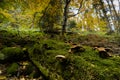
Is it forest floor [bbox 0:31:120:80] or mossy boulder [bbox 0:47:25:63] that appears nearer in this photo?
forest floor [bbox 0:31:120:80]

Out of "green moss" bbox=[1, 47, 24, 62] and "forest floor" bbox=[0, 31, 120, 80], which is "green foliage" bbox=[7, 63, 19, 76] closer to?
"forest floor" bbox=[0, 31, 120, 80]

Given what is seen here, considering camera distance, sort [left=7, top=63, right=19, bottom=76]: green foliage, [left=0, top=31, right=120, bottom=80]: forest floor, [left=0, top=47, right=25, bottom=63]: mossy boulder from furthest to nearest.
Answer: [left=0, top=47, right=25, bottom=63]: mossy boulder, [left=7, top=63, right=19, bottom=76]: green foliage, [left=0, top=31, right=120, bottom=80]: forest floor

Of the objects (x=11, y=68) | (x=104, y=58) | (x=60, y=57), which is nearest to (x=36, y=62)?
(x=11, y=68)

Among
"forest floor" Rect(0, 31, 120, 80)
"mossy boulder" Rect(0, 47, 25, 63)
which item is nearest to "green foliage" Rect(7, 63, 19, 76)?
"forest floor" Rect(0, 31, 120, 80)

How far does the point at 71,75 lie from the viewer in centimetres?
347

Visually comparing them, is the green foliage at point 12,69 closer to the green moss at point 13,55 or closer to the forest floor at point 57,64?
the forest floor at point 57,64

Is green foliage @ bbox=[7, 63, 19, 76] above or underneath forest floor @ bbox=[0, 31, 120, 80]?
underneath

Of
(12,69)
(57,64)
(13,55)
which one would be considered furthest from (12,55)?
(57,64)

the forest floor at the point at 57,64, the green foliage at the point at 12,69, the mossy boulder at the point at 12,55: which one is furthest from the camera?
the mossy boulder at the point at 12,55

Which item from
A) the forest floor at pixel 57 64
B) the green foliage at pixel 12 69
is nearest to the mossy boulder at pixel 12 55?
the forest floor at pixel 57 64

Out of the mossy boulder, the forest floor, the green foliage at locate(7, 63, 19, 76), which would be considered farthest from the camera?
the mossy boulder

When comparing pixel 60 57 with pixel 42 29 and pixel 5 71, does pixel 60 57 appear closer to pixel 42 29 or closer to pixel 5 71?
pixel 5 71

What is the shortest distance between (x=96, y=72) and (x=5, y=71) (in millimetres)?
2385

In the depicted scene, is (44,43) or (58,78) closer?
(58,78)
